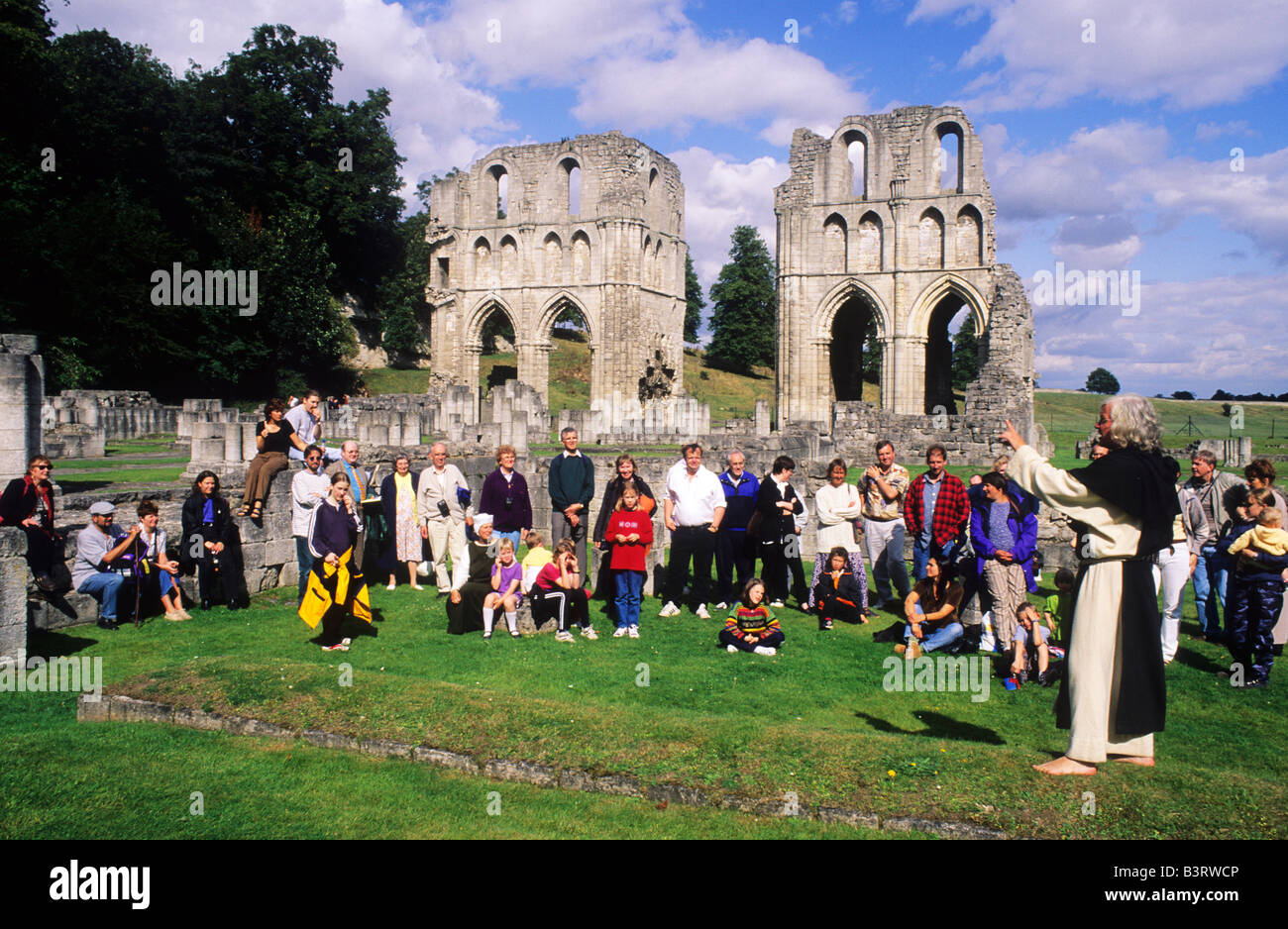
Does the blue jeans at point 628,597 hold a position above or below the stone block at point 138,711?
above

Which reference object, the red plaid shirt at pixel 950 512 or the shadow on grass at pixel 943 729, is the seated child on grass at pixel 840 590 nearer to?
the red plaid shirt at pixel 950 512

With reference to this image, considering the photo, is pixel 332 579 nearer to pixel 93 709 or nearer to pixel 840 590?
pixel 93 709

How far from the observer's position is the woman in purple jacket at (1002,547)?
840 centimetres

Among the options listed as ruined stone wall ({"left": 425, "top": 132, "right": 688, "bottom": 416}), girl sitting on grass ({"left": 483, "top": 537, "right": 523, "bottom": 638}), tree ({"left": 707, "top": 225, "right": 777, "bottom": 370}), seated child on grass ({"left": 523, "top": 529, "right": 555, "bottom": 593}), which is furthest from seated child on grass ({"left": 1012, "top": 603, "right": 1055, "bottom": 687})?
tree ({"left": 707, "top": 225, "right": 777, "bottom": 370})

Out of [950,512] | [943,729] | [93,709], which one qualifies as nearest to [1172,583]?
[950,512]

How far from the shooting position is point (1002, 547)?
28.0ft

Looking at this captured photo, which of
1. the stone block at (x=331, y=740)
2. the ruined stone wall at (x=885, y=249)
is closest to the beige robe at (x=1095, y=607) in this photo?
the stone block at (x=331, y=740)

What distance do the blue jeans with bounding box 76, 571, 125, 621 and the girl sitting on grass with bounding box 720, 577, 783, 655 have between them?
635 cm

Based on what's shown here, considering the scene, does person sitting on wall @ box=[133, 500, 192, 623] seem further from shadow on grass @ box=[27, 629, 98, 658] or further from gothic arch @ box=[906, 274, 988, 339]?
gothic arch @ box=[906, 274, 988, 339]

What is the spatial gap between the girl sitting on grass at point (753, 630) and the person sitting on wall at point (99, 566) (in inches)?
250

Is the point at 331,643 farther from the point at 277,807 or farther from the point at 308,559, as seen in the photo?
the point at 277,807

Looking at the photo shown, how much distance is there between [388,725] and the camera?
6.11 m

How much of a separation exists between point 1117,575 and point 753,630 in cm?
461
